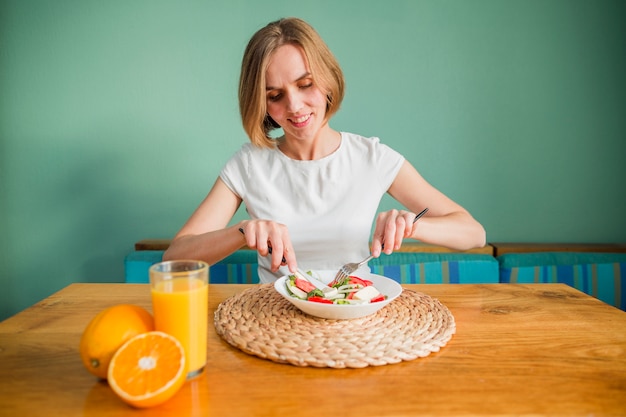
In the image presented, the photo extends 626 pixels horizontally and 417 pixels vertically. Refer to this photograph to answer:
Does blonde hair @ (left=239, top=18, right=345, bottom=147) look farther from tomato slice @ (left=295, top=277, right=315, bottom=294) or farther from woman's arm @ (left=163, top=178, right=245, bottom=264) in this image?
tomato slice @ (left=295, top=277, right=315, bottom=294)

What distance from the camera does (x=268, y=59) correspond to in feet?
4.25

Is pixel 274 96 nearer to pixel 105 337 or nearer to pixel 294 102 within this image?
pixel 294 102

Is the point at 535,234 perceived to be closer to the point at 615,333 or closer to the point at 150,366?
the point at 615,333

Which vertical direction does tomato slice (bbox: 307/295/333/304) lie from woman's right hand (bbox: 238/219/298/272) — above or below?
below

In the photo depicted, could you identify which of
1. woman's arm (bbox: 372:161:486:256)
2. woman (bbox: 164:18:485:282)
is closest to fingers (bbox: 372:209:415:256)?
woman's arm (bbox: 372:161:486:256)

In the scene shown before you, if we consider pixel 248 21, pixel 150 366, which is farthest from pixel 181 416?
pixel 248 21

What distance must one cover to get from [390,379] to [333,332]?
0.16 metres

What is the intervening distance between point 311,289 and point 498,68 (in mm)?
1387

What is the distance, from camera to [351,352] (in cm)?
Answer: 73

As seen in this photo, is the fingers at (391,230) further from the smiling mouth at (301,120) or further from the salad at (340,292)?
the smiling mouth at (301,120)

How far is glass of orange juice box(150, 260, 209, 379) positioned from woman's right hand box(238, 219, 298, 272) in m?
0.28

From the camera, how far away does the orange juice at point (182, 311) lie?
2.20 feet

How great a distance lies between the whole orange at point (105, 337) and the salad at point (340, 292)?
32 centimetres

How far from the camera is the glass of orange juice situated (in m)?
0.67
